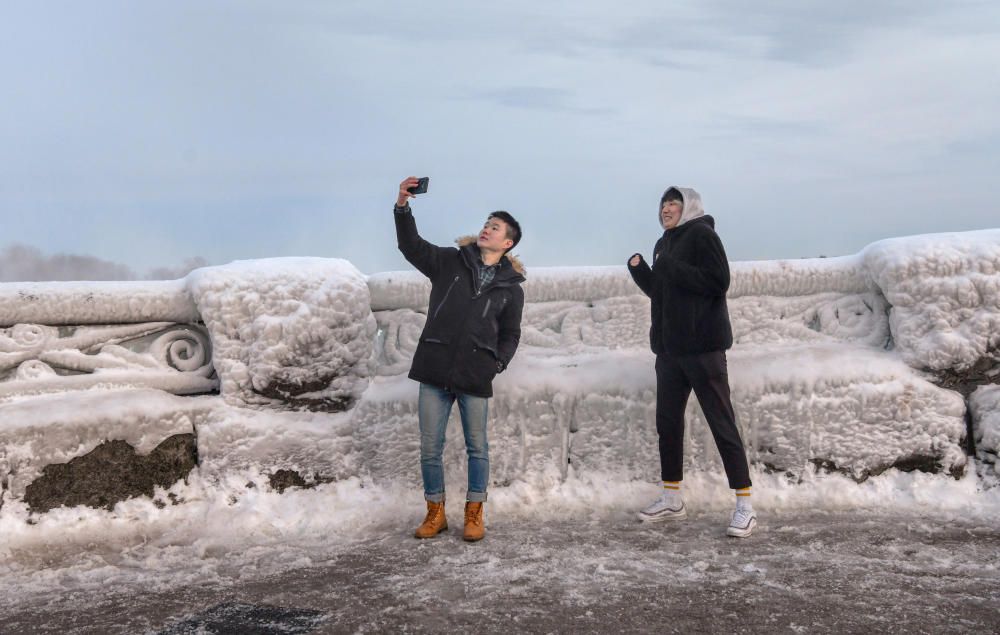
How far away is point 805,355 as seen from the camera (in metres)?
5.03

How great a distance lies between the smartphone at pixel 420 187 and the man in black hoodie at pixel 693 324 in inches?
42.9

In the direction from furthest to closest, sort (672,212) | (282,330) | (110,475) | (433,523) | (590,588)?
1. (282,330)
2. (110,475)
3. (672,212)
4. (433,523)
5. (590,588)

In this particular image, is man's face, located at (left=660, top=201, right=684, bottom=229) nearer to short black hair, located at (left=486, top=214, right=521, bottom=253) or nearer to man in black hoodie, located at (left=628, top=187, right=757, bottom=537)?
man in black hoodie, located at (left=628, top=187, right=757, bottom=537)

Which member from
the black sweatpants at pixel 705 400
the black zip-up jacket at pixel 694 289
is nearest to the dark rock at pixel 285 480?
the black sweatpants at pixel 705 400

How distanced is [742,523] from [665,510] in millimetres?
427

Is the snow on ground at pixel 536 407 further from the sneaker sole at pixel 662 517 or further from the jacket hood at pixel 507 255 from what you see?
the jacket hood at pixel 507 255

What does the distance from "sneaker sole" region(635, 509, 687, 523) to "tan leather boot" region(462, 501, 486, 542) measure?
84 cm

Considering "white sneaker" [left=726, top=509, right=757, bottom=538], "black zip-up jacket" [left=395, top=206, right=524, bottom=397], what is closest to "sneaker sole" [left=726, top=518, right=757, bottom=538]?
"white sneaker" [left=726, top=509, right=757, bottom=538]

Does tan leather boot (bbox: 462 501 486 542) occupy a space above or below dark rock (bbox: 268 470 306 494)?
below

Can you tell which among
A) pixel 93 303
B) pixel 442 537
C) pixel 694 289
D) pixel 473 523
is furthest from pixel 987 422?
pixel 93 303

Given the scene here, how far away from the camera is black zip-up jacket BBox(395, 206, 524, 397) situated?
4152 millimetres

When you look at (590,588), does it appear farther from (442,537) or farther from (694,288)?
(694,288)

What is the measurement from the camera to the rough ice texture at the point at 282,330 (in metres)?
4.63

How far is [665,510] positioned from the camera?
4.53 metres
